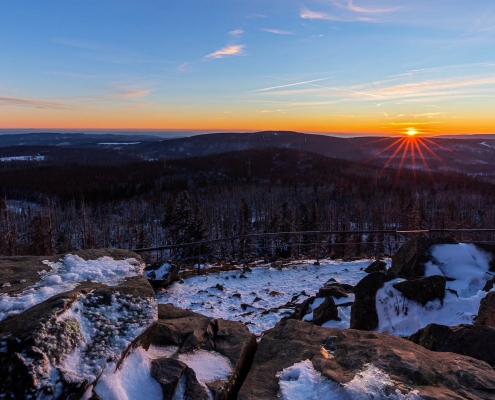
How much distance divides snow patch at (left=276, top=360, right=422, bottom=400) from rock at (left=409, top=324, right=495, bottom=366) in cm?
182

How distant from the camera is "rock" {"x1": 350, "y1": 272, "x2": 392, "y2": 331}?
671cm

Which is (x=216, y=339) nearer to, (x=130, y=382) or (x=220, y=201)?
(x=130, y=382)

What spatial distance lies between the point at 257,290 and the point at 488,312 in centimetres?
632

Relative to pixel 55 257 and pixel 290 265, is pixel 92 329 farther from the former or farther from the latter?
pixel 290 265

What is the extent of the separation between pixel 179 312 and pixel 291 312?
4.12m

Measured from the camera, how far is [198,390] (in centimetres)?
327

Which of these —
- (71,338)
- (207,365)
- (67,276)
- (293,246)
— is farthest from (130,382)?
(293,246)

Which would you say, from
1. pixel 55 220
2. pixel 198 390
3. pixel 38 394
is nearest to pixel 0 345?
pixel 38 394

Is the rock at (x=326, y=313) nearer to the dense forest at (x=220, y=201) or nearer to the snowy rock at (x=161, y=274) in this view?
the snowy rock at (x=161, y=274)

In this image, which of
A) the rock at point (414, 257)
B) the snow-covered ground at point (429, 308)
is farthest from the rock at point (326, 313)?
the rock at point (414, 257)

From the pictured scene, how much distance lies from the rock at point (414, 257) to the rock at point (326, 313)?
5.69ft

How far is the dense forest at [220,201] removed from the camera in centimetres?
5219

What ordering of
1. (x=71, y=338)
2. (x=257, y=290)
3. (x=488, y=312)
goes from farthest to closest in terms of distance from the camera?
(x=257, y=290) < (x=488, y=312) < (x=71, y=338)

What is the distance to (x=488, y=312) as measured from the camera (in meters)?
5.49
